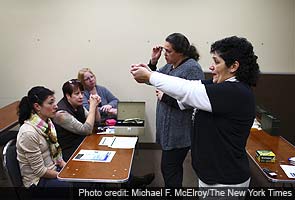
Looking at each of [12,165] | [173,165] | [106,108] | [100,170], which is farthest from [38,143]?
[106,108]

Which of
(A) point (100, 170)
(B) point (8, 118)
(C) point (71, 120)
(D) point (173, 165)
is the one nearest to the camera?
(A) point (100, 170)

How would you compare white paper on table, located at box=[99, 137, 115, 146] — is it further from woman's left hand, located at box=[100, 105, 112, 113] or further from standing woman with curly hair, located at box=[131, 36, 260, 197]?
standing woman with curly hair, located at box=[131, 36, 260, 197]

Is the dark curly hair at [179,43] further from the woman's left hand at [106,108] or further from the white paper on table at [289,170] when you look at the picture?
the woman's left hand at [106,108]

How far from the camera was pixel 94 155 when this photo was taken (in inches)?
79.8

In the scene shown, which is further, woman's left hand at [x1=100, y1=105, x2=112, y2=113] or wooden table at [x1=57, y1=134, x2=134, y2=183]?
woman's left hand at [x1=100, y1=105, x2=112, y2=113]

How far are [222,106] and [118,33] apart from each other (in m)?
2.83

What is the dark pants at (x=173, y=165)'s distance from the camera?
2168 mm

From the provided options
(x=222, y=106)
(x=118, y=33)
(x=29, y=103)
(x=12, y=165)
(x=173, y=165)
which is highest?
(x=118, y=33)

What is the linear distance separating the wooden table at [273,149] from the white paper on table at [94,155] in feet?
3.35

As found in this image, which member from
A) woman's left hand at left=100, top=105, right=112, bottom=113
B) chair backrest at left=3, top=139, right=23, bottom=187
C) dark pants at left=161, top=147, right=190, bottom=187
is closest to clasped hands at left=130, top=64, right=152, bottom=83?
dark pants at left=161, top=147, right=190, bottom=187

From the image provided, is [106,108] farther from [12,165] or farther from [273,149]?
[273,149]

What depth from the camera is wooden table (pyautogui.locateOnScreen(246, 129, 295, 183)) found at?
1832 millimetres

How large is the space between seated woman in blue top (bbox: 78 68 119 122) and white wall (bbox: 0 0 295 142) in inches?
12.7

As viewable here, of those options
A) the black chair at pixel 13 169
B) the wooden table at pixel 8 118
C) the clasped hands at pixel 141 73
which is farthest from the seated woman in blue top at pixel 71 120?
the clasped hands at pixel 141 73
